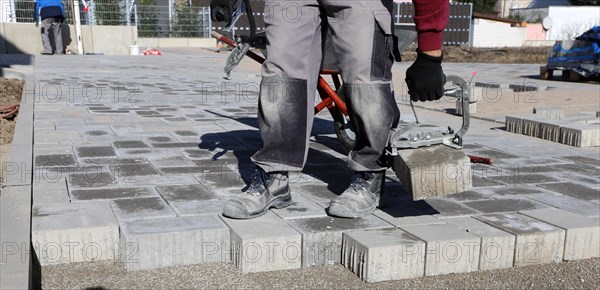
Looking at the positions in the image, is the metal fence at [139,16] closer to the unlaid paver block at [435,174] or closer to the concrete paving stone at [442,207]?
the concrete paving stone at [442,207]

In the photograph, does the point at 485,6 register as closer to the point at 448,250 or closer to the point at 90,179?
the point at 90,179

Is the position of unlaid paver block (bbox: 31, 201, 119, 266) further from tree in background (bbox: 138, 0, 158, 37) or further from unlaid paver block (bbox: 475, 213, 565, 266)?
tree in background (bbox: 138, 0, 158, 37)

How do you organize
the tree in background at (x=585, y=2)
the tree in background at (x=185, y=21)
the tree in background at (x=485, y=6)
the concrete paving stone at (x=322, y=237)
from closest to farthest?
the concrete paving stone at (x=322, y=237) → the tree in background at (x=185, y=21) → the tree in background at (x=585, y=2) → the tree in background at (x=485, y=6)

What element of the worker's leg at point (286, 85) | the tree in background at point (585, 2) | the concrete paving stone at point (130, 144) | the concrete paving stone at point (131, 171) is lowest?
the concrete paving stone at point (130, 144)

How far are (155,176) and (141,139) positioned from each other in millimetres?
1342

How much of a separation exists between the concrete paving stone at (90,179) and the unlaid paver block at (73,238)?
656mm

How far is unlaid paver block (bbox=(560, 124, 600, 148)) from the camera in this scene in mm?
Answer: 5371

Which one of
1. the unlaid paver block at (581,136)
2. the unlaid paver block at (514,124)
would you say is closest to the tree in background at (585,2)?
the unlaid paver block at (514,124)

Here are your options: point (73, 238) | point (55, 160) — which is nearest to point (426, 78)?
point (73, 238)

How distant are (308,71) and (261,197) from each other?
625 mm

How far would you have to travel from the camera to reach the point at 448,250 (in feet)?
8.87

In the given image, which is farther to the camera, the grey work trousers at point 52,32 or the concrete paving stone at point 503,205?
the grey work trousers at point 52,32

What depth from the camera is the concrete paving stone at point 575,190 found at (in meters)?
3.74

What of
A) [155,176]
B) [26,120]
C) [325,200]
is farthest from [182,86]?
[325,200]
